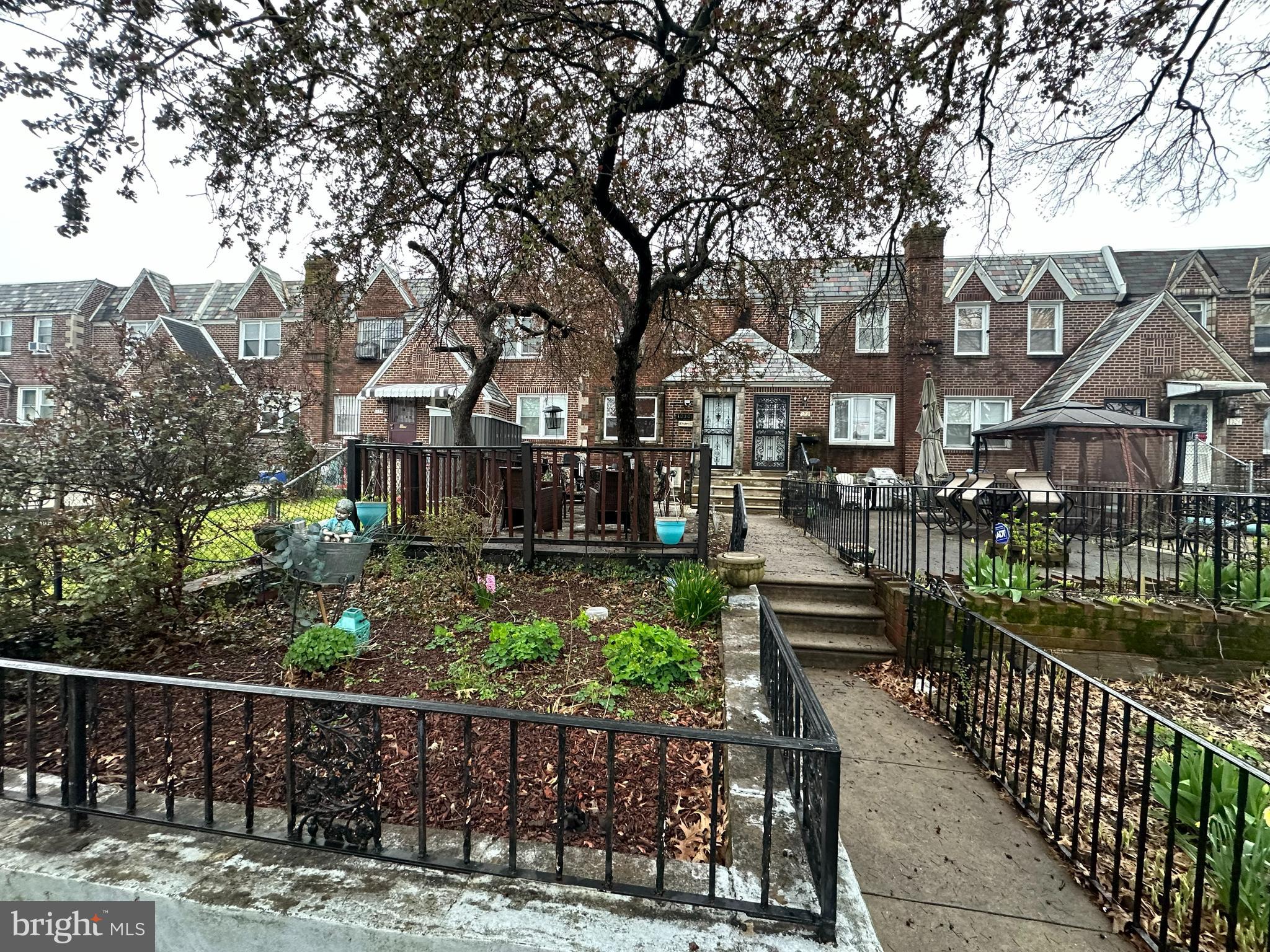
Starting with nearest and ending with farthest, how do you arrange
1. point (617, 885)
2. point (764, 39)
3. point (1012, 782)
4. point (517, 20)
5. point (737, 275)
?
point (617, 885) < point (1012, 782) < point (764, 39) < point (517, 20) < point (737, 275)

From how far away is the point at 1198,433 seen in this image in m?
15.2

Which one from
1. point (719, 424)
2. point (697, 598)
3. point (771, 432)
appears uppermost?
point (719, 424)

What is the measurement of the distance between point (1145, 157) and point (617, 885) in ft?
24.0

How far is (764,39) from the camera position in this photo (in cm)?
409

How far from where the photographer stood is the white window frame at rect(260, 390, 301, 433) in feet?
14.7

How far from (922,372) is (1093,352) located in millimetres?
4732

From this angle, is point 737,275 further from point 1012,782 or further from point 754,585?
point 1012,782

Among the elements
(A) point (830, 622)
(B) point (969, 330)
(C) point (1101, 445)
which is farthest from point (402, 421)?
(C) point (1101, 445)

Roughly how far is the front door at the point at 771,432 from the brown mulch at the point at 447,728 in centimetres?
1221

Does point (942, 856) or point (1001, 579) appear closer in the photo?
point (942, 856)

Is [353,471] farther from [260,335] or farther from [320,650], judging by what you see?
[260,335]

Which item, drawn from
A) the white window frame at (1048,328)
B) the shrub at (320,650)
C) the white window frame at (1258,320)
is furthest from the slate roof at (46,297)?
the white window frame at (1258,320)

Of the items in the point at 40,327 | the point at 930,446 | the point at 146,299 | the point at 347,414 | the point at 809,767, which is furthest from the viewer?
the point at 40,327

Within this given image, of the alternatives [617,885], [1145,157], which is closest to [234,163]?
[617,885]
